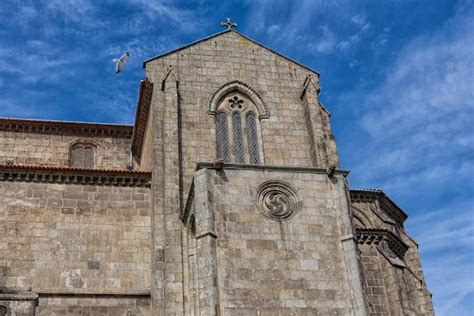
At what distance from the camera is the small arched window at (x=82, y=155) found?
23.9 m

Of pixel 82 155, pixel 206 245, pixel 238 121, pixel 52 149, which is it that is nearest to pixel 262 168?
pixel 206 245

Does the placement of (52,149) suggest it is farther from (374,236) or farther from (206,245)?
(374,236)

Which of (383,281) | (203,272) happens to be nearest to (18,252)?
(203,272)

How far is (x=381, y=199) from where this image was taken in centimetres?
2572

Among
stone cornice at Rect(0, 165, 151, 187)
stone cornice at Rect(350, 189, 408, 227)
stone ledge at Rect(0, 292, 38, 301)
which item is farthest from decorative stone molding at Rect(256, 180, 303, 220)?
stone cornice at Rect(350, 189, 408, 227)

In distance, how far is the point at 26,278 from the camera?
1598 centimetres

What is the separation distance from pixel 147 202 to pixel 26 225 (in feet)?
10.7

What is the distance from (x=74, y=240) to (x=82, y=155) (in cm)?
788

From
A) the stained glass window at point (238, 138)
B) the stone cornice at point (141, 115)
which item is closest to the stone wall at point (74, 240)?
the stained glass window at point (238, 138)

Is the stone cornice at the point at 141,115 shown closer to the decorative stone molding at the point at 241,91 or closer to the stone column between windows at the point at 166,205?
the stone column between windows at the point at 166,205

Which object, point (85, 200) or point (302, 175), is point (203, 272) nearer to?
point (302, 175)

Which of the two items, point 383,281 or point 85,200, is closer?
point 85,200

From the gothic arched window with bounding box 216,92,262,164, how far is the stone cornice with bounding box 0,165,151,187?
2.52 metres

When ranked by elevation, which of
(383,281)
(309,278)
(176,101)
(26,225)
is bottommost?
(309,278)
